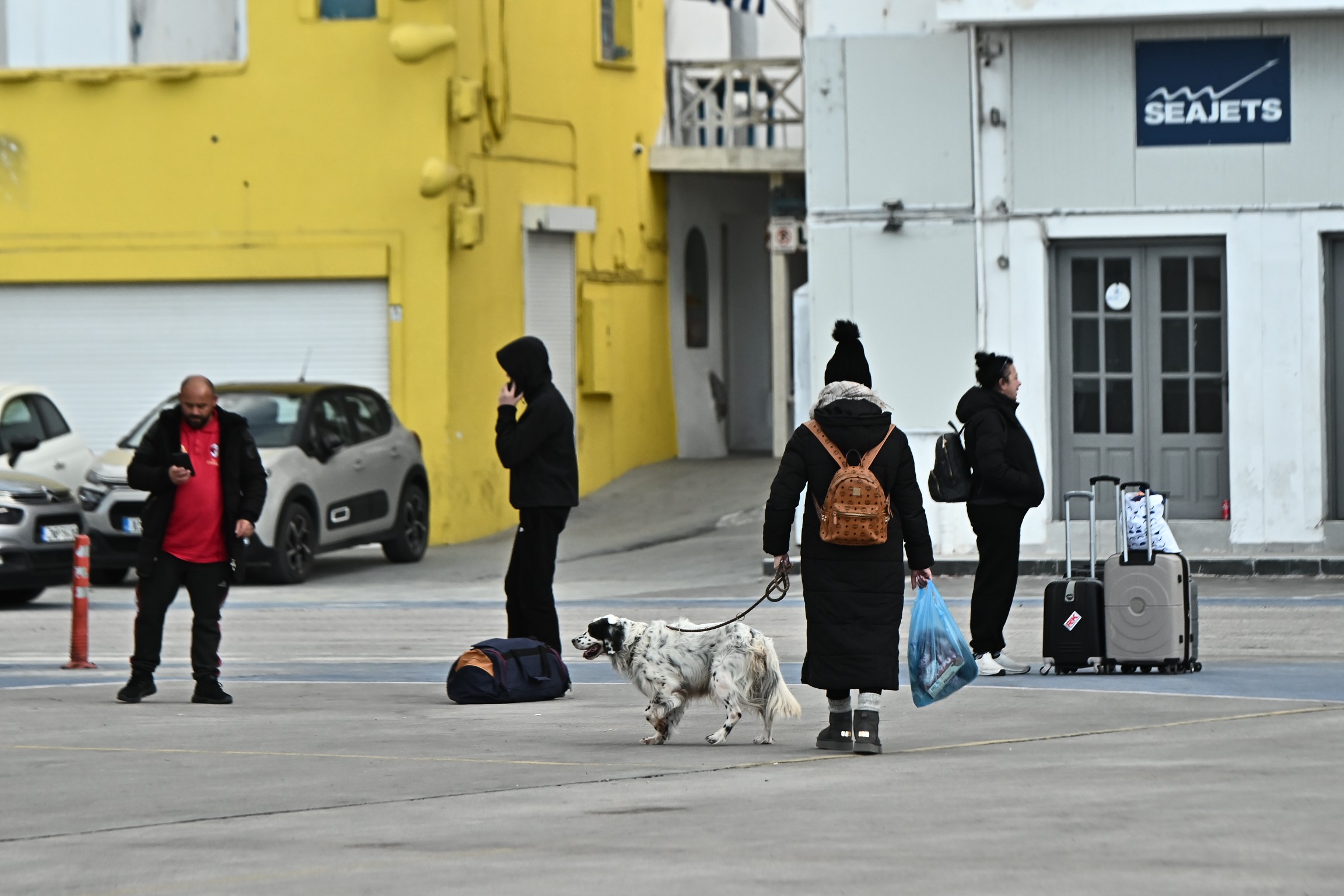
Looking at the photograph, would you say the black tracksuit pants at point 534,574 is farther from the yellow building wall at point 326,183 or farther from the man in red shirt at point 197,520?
the yellow building wall at point 326,183

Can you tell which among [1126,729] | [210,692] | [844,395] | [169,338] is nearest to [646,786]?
A: [844,395]

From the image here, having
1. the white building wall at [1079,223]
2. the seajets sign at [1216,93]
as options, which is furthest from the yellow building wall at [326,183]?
the seajets sign at [1216,93]

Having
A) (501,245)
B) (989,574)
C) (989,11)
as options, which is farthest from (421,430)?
(989,574)

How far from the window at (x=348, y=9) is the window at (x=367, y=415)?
4.51 m

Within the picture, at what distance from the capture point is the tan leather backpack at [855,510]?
378 inches

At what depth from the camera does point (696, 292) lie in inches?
1234

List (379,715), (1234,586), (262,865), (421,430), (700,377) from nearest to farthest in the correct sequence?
(262,865) → (379,715) → (1234,586) → (421,430) → (700,377)

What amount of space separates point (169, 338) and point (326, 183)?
2.43 m

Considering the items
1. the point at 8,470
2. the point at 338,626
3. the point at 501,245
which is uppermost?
the point at 501,245

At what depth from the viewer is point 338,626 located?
17016 millimetres

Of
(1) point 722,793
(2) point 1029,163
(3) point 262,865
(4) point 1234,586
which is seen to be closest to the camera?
(3) point 262,865

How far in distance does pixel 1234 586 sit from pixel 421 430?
927 centimetres

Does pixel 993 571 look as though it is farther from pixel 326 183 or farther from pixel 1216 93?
pixel 326 183

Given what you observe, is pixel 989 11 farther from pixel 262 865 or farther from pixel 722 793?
pixel 262 865
